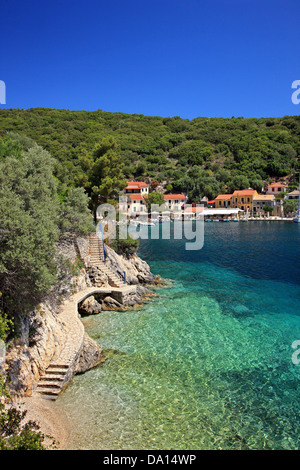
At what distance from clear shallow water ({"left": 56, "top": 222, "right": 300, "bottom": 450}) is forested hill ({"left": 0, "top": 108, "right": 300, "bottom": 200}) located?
6732 centimetres

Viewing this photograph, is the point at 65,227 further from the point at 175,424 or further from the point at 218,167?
the point at 218,167

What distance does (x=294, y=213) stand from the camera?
8912cm

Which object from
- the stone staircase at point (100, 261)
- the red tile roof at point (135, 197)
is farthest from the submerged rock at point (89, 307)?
the red tile roof at point (135, 197)

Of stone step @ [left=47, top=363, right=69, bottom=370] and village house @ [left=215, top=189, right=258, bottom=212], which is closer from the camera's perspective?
stone step @ [left=47, top=363, right=69, bottom=370]

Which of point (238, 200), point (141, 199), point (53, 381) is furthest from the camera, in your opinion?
point (238, 200)

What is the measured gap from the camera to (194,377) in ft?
34.0

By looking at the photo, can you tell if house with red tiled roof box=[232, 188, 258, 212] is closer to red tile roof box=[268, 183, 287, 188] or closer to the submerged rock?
red tile roof box=[268, 183, 287, 188]

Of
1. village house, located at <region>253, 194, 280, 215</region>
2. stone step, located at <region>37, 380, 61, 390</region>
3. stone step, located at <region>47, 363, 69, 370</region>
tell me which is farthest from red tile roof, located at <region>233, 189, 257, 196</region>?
stone step, located at <region>37, 380, 61, 390</region>

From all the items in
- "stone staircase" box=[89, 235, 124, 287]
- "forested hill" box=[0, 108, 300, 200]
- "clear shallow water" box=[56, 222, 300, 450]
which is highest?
"forested hill" box=[0, 108, 300, 200]

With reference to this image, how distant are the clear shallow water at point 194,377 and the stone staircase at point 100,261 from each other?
2.51 metres

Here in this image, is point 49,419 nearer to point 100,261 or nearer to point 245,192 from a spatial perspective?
point 100,261

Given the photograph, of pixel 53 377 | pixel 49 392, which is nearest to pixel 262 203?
pixel 53 377

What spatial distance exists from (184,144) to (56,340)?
408 ft

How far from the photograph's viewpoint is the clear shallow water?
306 inches
